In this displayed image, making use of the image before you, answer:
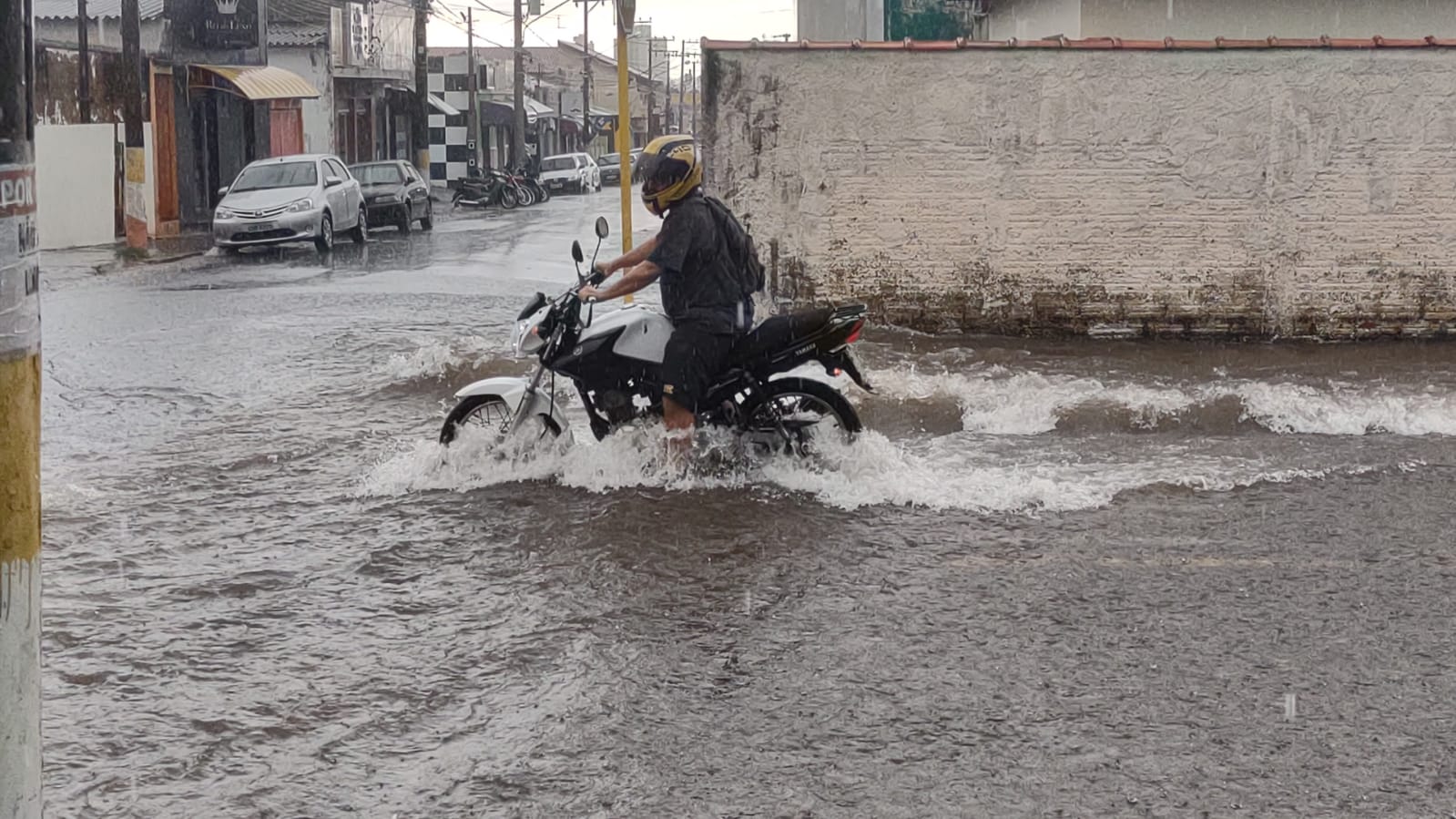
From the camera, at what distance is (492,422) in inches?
336

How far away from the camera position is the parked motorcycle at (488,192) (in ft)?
151

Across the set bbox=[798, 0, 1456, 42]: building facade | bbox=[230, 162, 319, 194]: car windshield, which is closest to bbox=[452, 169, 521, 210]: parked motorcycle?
bbox=[230, 162, 319, 194]: car windshield

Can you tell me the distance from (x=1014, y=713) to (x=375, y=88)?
165 feet

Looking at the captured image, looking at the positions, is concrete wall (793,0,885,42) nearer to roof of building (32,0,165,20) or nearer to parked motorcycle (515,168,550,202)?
roof of building (32,0,165,20)

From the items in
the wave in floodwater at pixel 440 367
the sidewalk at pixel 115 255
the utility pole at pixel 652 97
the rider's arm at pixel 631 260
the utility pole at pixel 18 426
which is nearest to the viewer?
the utility pole at pixel 18 426

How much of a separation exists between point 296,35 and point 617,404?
39.6 metres

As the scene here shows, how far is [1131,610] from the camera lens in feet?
20.4

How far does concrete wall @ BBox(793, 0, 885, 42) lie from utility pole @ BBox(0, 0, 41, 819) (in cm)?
2544

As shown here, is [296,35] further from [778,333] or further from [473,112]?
[778,333]

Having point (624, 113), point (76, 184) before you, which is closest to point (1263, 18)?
point (624, 113)

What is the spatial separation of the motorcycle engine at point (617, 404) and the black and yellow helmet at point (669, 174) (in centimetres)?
88

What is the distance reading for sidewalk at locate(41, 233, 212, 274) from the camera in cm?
2317

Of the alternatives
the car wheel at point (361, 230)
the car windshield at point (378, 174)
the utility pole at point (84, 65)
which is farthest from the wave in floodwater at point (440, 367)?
the car windshield at point (378, 174)

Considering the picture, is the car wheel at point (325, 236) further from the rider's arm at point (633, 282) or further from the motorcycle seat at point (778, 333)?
the motorcycle seat at point (778, 333)
